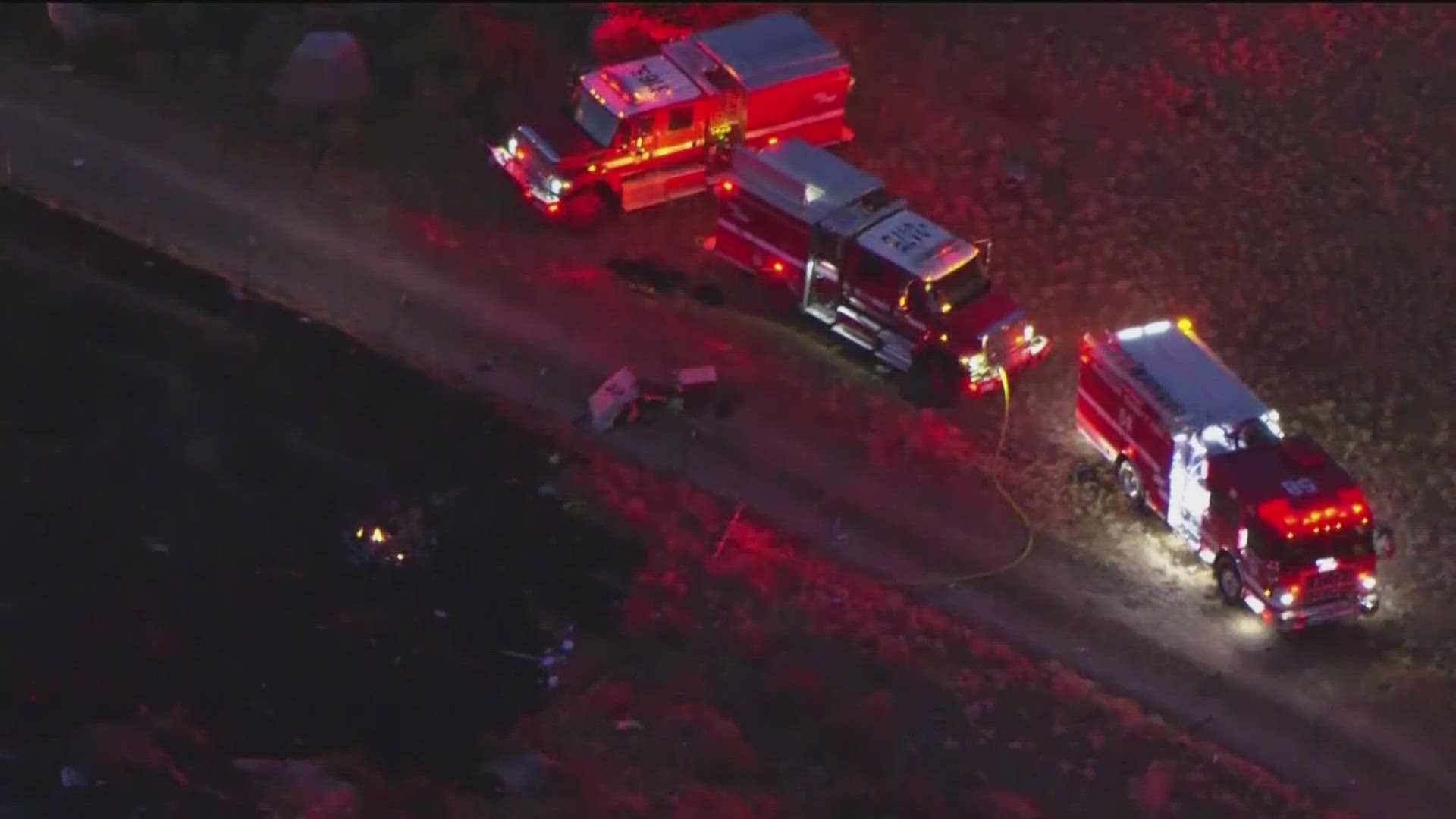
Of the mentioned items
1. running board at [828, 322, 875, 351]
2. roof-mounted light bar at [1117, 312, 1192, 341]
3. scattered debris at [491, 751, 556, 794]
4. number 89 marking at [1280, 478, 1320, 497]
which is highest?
number 89 marking at [1280, 478, 1320, 497]

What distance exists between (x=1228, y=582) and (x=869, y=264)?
8198 millimetres

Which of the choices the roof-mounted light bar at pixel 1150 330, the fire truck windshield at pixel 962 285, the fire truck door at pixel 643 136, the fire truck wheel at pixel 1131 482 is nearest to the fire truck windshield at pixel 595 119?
the fire truck door at pixel 643 136

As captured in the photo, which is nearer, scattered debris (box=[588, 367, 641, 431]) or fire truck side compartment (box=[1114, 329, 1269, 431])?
fire truck side compartment (box=[1114, 329, 1269, 431])

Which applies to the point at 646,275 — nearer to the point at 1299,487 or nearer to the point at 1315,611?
the point at 1299,487

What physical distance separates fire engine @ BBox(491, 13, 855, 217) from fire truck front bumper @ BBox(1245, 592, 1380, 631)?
13803 mm

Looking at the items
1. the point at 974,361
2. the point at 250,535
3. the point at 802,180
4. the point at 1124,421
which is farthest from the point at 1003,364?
the point at 250,535

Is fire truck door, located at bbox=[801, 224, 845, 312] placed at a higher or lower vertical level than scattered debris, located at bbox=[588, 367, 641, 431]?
higher

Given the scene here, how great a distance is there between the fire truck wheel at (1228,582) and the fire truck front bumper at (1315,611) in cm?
27

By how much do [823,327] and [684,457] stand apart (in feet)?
14.9

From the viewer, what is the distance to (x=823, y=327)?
3541 centimetres

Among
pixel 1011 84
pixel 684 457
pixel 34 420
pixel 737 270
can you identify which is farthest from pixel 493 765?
pixel 1011 84

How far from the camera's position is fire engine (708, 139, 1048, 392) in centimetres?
3372

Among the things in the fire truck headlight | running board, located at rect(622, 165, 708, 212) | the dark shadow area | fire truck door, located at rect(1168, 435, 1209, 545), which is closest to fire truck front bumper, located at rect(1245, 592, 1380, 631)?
fire truck door, located at rect(1168, 435, 1209, 545)

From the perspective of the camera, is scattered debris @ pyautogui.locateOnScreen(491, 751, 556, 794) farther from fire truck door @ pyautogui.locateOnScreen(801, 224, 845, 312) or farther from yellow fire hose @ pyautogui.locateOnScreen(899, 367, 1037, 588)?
fire truck door @ pyautogui.locateOnScreen(801, 224, 845, 312)
